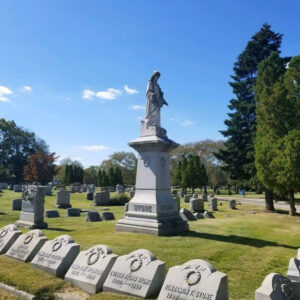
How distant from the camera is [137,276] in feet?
16.4

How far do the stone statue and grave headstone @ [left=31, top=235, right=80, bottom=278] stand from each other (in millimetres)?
6113

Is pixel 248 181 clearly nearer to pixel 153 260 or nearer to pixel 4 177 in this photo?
pixel 153 260

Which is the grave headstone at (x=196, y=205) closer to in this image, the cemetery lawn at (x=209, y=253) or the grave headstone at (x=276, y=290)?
the cemetery lawn at (x=209, y=253)

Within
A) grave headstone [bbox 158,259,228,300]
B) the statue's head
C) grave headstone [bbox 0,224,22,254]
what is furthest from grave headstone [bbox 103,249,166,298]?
the statue's head

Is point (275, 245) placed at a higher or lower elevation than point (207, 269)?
lower

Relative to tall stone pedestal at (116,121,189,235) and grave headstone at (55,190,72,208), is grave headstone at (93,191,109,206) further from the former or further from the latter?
tall stone pedestal at (116,121,189,235)

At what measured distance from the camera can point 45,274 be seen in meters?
5.99

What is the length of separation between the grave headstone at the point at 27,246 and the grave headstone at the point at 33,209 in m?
5.10

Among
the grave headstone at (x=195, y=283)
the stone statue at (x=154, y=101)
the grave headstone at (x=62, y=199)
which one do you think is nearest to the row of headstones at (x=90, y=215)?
the grave headstone at (x=62, y=199)

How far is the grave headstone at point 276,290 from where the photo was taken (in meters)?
3.85

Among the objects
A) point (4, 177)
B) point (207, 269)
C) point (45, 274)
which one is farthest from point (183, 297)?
point (4, 177)

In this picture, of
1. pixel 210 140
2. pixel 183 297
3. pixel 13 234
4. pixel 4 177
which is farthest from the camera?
pixel 4 177

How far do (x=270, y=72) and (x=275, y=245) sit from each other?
15.4 meters

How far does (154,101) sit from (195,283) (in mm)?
8290
